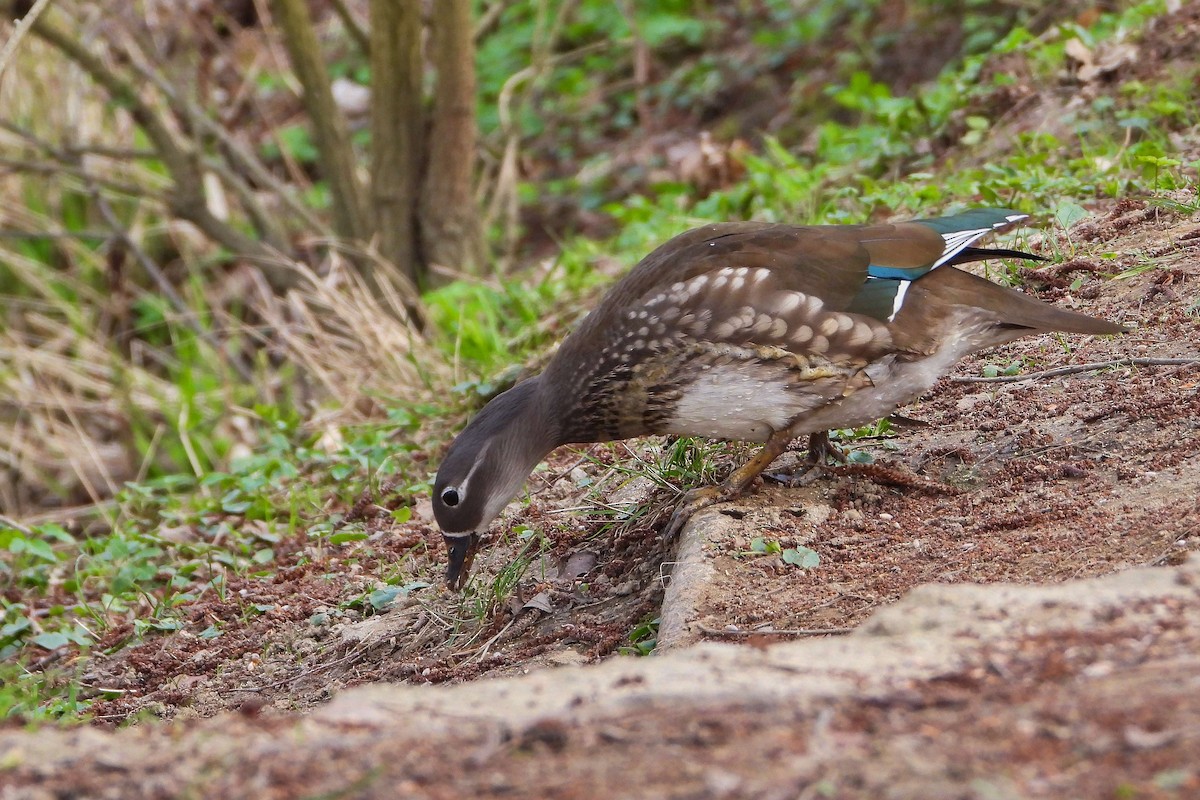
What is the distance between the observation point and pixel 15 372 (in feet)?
30.3

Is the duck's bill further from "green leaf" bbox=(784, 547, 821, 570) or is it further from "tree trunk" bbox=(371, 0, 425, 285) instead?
"tree trunk" bbox=(371, 0, 425, 285)

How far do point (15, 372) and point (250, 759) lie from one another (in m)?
7.64

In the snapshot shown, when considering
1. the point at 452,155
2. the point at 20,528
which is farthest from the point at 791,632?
the point at 452,155

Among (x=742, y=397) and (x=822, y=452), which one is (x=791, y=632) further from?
(x=822, y=452)

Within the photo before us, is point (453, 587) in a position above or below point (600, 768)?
below

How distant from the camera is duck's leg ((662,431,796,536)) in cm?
454

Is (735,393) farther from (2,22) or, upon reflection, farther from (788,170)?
(2,22)

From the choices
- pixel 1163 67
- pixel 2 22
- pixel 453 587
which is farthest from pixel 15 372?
pixel 1163 67

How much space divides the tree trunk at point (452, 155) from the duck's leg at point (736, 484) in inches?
177

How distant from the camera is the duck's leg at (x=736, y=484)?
4.54 meters

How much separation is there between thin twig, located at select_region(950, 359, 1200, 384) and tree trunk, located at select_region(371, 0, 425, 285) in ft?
14.6

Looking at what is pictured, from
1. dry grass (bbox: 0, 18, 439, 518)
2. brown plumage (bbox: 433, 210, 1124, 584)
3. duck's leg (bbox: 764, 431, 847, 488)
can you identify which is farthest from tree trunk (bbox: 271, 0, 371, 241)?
duck's leg (bbox: 764, 431, 847, 488)

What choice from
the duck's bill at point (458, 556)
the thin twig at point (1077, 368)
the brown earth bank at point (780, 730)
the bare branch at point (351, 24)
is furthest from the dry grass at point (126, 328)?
the brown earth bank at point (780, 730)

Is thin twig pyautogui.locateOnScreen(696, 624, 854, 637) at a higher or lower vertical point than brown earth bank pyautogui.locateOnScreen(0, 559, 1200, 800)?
lower
